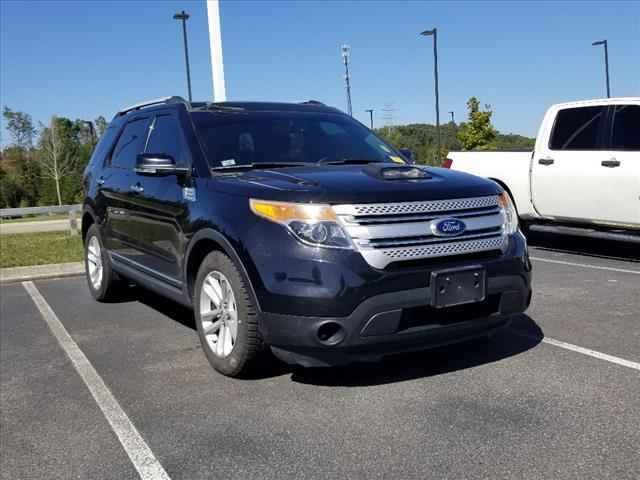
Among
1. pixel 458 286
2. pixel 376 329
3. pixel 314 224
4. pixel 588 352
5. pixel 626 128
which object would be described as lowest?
pixel 588 352

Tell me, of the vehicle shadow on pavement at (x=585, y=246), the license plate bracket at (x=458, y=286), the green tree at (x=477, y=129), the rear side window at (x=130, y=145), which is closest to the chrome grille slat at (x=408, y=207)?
the license plate bracket at (x=458, y=286)

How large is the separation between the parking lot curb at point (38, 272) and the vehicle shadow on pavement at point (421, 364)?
5.74 meters

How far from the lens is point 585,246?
951 centimetres

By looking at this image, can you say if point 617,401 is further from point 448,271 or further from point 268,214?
point 268,214

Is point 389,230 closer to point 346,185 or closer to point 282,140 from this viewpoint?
point 346,185

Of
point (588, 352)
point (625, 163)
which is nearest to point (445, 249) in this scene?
point (588, 352)

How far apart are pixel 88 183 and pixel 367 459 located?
5.10 metres

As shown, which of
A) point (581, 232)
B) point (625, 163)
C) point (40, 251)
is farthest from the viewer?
point (40, 251)

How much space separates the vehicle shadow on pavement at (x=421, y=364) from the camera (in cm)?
408

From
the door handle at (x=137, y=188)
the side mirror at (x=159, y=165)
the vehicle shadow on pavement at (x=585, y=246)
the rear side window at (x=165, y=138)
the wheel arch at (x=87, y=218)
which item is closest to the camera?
the side mirror at (x=159, y=165)

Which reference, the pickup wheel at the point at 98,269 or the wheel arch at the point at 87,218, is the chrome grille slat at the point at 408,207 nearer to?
the pickup wheel at the point at 98,269

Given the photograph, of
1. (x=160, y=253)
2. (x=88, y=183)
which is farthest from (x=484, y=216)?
(x=88, y=183)

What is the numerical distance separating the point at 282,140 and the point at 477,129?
33.7 metres

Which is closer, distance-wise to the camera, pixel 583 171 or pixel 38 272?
pixel 583 171
